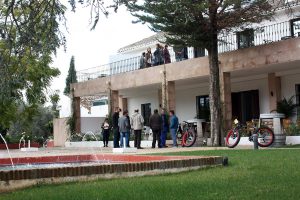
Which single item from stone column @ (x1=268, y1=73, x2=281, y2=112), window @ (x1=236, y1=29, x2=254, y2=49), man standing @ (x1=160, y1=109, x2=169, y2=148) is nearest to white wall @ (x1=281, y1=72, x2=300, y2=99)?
stone column @ (x1=268, y1=73, x2=281, y2=112)

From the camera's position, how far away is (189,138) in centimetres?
2317

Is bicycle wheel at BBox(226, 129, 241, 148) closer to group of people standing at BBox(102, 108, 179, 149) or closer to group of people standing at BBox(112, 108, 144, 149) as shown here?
group of people standing at BBox(102, 108, 179, 149)

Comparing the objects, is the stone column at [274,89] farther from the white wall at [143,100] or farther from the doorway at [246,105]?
the white wall at [143,100]

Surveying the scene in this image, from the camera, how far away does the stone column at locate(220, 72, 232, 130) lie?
24.0m

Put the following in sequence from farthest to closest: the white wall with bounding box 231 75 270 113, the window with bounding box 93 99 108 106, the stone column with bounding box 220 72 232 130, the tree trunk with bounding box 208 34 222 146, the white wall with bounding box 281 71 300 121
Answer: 1. the window with bounding box 93 99 108 106
2. the white wall with bounding box 231 75 270 113
3. the white wall with bounding box 281 71 300 121
4. the stone column with bounding box 220 72 232 130
5. the tree trunk with bounding box 208 34 222 146

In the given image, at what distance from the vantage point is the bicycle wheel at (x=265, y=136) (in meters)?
19.0

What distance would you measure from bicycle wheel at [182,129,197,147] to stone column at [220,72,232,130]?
1664mm

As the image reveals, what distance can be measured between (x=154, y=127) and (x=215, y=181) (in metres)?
14.4

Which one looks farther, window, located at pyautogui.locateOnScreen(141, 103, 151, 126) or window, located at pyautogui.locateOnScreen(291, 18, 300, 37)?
window, located at pyautogui.locateOnScreen(141, 103, 151, 126)

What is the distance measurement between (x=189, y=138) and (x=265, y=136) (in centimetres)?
473

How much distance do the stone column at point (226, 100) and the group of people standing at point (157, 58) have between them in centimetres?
411

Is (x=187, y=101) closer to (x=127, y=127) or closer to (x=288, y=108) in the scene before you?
(x=288, y=108)

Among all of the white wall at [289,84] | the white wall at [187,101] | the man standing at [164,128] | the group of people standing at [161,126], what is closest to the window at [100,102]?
the white wall at [187,101]

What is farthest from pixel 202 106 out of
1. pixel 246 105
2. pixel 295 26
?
pixel 295 26
